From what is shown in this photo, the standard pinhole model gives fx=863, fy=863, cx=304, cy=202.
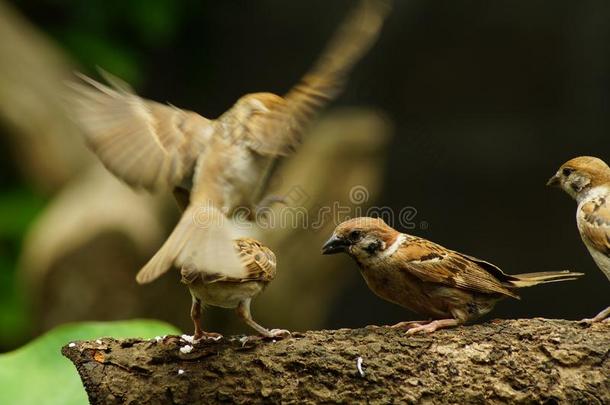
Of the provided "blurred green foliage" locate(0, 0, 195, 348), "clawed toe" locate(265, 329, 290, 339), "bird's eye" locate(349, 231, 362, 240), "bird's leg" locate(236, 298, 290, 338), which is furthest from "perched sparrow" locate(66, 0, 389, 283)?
"blurred green foliage" locate(0, 0, 195, 348)

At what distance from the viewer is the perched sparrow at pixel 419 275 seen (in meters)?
3.50

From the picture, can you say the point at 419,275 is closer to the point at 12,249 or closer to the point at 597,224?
the point at 597,224

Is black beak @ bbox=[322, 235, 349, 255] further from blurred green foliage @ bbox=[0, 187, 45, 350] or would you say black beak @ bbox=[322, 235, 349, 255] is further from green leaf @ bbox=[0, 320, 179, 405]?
blurred green foliage @ bbox=[0, 187, 45, 350]

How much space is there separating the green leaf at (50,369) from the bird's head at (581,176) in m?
2.03

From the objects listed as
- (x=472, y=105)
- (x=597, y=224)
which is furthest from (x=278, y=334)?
(x=472, y=105)

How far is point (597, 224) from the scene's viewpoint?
372 cm

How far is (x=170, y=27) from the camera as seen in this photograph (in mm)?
8547

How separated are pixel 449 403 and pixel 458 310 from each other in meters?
0.45

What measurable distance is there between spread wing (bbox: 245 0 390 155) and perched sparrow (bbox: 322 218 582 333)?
499 millimetres

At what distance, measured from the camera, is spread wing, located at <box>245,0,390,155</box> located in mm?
3209

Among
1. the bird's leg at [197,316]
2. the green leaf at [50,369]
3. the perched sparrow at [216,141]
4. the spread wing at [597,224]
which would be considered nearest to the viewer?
the perched sparrow at [216,141]

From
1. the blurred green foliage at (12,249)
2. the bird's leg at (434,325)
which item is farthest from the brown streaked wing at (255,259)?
the blurred green foliage at (12,249)

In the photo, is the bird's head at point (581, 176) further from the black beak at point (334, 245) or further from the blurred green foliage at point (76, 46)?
the blurred green foliage at point (76, 46)

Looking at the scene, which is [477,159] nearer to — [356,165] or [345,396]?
[356,165]
